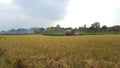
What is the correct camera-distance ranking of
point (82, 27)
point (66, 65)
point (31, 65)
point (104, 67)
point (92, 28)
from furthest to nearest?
1. point (82, 27)
2. point (92, 28)
3. point (31, 65)
4. point (66, 65)
5. point (104, 67)

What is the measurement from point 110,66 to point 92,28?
94.1m

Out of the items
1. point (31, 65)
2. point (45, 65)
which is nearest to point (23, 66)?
point (31, 65)

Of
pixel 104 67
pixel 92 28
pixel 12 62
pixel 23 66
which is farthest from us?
pixel 92 28

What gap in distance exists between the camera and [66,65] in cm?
696

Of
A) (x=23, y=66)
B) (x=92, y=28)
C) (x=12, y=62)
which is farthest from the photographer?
(x=92, y=28)

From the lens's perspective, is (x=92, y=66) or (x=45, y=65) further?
(x=45, y=65)

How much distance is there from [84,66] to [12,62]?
12.0 ft

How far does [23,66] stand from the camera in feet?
26.8

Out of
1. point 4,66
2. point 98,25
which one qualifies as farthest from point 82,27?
point 4,66

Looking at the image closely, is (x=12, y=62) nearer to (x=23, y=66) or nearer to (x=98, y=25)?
(x=23, y=66)

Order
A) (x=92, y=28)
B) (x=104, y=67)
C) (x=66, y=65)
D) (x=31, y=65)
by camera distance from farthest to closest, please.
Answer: (x=92, y=28)
(x=31, y=65)
(x=66, y=65)
(x=104, y=67)

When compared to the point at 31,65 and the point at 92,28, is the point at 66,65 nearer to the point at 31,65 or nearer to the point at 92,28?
the point at 31,65

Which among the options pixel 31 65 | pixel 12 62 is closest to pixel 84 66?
pixel 31 65

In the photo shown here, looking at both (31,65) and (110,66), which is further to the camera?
(31,65)
